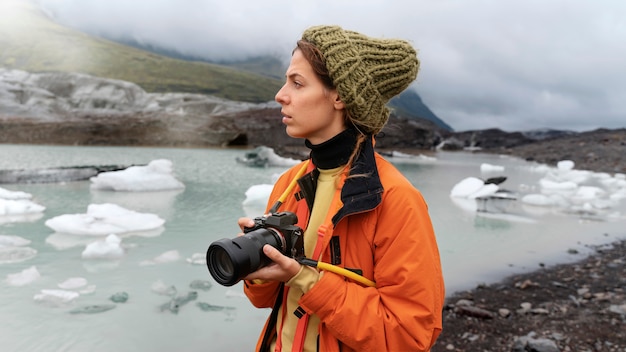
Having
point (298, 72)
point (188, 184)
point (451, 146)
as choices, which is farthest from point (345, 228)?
point (451, 146)

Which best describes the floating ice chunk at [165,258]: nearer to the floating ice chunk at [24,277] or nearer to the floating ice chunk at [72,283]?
the floating ice chunk at [72,283]

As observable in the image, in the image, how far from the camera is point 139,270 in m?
5.59

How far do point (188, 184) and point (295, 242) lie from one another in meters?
14.0

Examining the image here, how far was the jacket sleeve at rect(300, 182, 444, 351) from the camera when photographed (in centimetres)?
124

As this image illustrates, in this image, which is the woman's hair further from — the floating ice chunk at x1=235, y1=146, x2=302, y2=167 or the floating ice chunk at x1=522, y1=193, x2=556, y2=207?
the floating ice chunk at x1=235, y1=146, x2=302, y2=167

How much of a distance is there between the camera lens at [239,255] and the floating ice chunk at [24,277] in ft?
16.0

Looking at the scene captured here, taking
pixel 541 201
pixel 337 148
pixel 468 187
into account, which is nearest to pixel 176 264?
pixel 337 148

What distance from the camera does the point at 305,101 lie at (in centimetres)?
139

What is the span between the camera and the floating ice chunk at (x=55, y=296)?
4.49 m

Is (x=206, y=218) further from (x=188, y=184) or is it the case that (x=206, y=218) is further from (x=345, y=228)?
(x=345, y=228)

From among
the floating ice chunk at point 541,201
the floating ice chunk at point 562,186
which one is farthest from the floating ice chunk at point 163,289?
the floating ice chunk at point 562,186

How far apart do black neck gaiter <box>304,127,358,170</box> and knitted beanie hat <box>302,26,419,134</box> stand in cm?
5

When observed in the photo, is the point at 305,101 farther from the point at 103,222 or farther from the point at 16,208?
the point at 16,208

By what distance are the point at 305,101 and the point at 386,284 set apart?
24.7 inches
